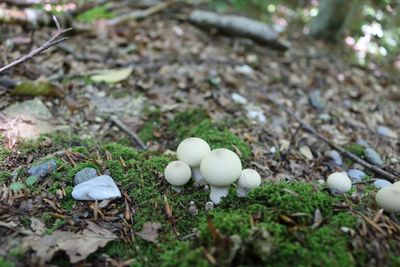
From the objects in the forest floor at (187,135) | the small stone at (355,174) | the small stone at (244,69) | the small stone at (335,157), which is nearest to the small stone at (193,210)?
the forest floor at (187,135)

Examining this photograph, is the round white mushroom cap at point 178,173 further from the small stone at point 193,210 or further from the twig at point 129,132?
the twig at point 129,132

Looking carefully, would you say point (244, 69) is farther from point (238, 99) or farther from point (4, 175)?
point (4, 175)

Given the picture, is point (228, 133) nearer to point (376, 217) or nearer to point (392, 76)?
point (376, 217)

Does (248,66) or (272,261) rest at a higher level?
(272,261)

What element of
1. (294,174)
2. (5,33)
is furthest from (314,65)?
(5,33)

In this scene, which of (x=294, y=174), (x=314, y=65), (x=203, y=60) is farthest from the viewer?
(x=314, y=65)

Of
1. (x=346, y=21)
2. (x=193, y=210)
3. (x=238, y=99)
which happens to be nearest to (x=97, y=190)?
(x=193, y=210)

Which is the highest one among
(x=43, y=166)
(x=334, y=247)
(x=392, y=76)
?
(x=334, y=247)
